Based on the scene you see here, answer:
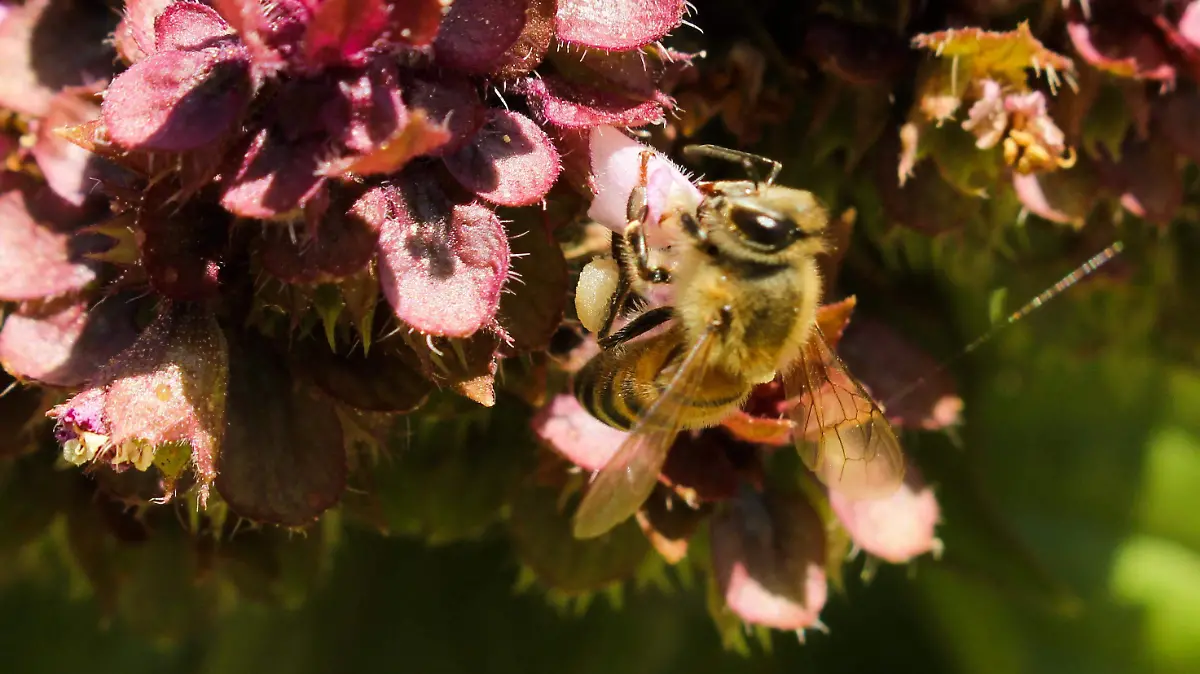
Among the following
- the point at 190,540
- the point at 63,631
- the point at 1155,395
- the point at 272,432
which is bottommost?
the point at 63,631

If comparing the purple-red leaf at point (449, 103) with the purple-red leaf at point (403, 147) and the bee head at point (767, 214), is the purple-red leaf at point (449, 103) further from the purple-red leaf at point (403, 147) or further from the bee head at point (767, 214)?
the bee head at point (767, 214)

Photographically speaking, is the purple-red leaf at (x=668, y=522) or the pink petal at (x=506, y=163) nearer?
the pink petal at (x=506, y=163)

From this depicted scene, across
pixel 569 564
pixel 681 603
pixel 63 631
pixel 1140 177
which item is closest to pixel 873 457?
pixel 569 564

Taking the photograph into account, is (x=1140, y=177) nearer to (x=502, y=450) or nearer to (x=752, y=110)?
(x=752, y=110)

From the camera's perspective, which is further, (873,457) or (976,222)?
(976,222)

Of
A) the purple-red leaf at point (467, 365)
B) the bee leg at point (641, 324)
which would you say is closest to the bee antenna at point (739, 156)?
the bee leg at point (641, 324)

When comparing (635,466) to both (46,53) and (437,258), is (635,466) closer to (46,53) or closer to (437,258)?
(437,258)
